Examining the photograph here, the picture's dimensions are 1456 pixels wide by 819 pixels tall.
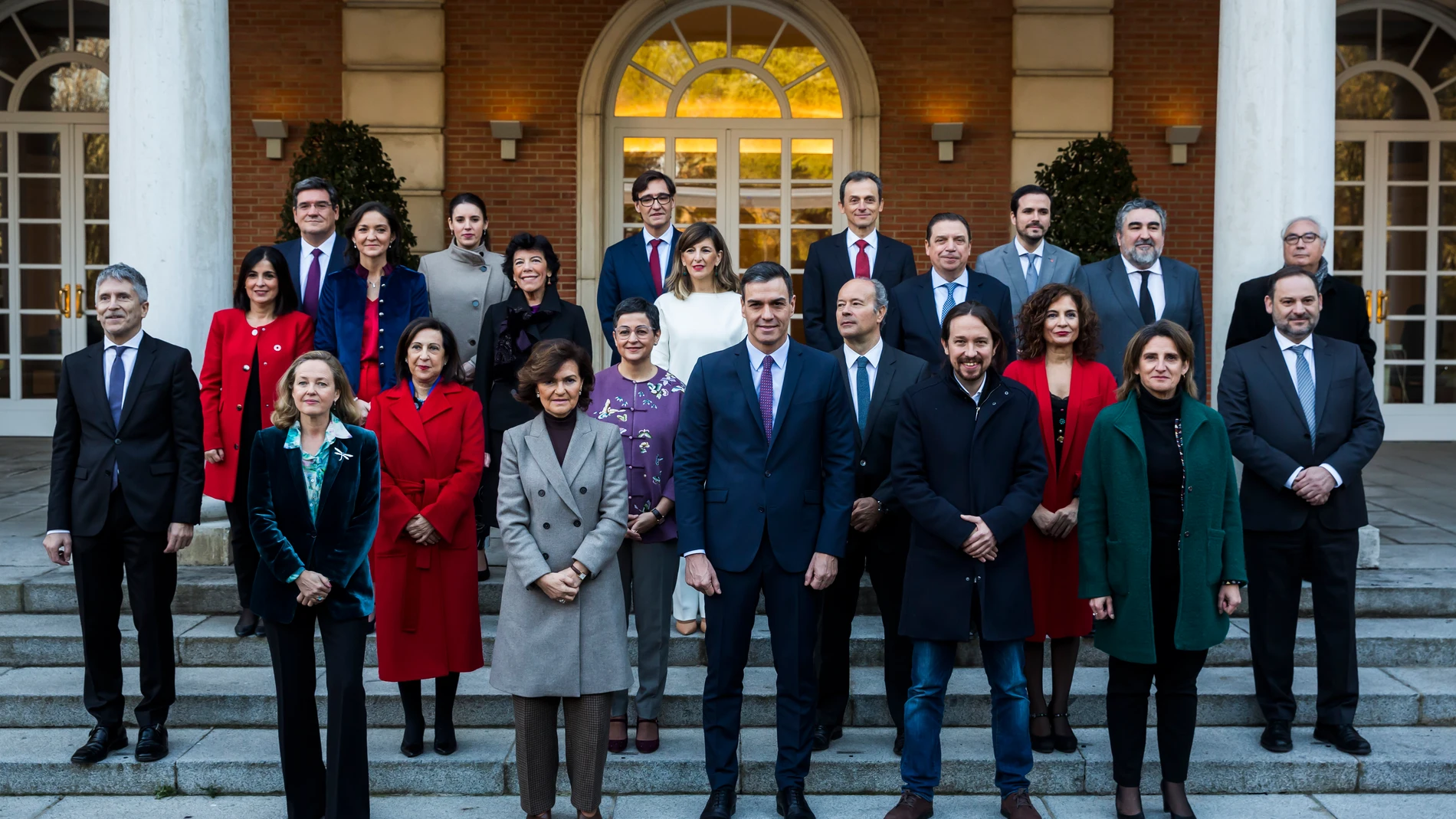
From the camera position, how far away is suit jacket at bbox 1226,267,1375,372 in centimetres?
557

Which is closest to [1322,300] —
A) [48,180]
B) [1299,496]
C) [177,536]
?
[1299,496]

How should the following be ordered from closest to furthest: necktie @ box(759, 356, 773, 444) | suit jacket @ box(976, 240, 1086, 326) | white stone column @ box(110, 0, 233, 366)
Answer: necktie @ box(759, 356, 773, 444) < suit jacket @ box(976, 240, 1086, 326) < white stone column @ box(110, 0, 233, 366)

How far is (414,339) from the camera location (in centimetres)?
473

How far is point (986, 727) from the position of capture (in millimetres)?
5176

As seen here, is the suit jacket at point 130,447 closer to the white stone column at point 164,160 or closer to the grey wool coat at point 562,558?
the grey wool coat at point 562,558

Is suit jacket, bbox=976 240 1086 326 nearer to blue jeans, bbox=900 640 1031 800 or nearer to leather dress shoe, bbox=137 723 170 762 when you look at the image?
blue jeans, bbox=900 640 1031 800

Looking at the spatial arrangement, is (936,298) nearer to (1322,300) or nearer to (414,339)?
(1322,300)

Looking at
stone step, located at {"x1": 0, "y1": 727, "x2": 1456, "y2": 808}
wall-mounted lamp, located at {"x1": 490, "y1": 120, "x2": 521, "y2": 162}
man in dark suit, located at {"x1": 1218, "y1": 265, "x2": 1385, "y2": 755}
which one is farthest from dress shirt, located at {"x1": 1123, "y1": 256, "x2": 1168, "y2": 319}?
wall-mounted lamp, located at {"x1": 490, "y1": 120, "x2": 521, "y2": 162}

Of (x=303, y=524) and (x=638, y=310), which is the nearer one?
(x=303, y=524)

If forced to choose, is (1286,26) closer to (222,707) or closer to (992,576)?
(992,576)

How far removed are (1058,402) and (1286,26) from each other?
3.12 metres

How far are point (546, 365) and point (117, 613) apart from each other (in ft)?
6.80

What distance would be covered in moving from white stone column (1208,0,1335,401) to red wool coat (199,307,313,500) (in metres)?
4.57

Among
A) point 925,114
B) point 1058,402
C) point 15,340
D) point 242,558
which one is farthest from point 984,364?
point 15,340
